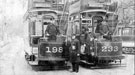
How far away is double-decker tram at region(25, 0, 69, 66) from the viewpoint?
256 cm

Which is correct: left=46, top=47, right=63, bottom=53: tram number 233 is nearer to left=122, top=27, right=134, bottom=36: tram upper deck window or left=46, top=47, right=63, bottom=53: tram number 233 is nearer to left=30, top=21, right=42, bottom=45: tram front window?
left=30, top=21, right=42, bottom=45: tram front window

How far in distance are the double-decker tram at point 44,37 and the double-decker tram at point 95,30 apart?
0.16m

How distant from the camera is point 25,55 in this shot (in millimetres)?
2607

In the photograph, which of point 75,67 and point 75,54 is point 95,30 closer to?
point 75,54

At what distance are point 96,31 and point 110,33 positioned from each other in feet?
0.59

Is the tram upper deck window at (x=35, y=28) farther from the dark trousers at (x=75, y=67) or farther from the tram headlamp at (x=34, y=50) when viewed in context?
the dark trousers at (x=75, y=67)

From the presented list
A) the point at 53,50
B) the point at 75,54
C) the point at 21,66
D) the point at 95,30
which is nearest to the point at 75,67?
the point at 75,54

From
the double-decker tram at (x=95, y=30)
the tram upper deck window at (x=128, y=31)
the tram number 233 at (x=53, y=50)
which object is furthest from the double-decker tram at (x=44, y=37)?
the tram upper deck window at (x=128, y=31)

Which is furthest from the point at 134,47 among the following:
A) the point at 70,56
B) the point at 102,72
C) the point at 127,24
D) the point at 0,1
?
the point at 0,1

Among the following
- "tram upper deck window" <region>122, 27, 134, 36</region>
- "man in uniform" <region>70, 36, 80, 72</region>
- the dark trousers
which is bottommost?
the dark trousers

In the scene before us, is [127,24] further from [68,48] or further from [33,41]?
[33,41]

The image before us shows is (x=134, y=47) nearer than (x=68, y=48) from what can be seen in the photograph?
Yes

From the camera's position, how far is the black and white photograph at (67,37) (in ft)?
7.98

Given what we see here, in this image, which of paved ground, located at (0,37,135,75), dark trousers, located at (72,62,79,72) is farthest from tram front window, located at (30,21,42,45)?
dark trousers, located at (72,62,79,72)
